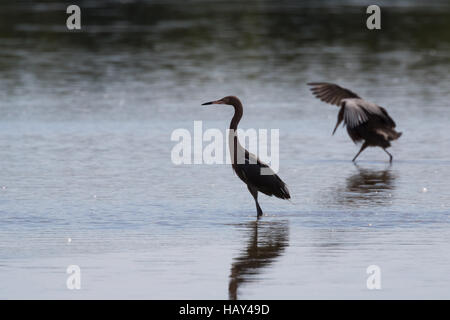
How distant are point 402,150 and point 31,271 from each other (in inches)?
371

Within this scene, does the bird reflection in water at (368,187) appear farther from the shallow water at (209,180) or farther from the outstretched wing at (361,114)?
the outstretched wing at (361,114)

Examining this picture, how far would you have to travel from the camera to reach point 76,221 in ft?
42.2

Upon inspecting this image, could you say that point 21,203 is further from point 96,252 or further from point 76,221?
point 96,252

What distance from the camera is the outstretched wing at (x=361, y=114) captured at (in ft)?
56.4

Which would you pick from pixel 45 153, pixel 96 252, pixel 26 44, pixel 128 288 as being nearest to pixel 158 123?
pixel 45 153

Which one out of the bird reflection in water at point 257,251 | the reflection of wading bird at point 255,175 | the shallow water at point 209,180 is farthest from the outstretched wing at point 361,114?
the bird reflection in water at point 257,251

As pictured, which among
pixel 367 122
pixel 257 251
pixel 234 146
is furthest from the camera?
pixel 367 122

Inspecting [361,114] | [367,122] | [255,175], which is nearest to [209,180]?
[255,175]

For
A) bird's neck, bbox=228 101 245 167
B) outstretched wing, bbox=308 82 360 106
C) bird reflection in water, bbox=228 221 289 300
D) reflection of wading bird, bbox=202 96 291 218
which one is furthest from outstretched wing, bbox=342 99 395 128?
bird reflection in water, bbox=228 221 289 300

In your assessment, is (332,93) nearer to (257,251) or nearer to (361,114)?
(361,114)

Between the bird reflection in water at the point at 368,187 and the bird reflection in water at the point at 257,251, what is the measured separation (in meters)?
1.80

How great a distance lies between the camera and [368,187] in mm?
15391

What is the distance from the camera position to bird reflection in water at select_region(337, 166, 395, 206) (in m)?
14.3

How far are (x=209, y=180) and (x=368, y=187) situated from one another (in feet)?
7.04
